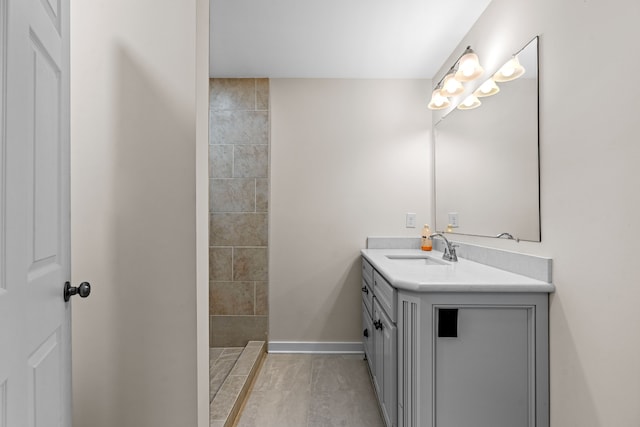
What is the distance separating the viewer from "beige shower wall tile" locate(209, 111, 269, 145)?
9.98ft

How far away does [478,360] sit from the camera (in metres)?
1.46

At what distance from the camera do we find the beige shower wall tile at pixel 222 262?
120 inches

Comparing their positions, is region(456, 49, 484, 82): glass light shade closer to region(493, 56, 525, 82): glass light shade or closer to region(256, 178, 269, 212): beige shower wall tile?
region(493, 56, 525, 82): glass light shade

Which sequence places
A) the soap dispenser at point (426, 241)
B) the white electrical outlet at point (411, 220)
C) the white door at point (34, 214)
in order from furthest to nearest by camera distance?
the white electrical outlet at point (411, 220) → the soap dispenser at point (426, 241) → the white door at point (34, 214)

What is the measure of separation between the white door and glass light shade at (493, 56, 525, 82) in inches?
70.0

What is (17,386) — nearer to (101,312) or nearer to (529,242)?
(101,312)

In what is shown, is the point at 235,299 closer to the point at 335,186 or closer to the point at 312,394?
the point at 312,394

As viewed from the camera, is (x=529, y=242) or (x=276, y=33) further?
(x=276, y=33)

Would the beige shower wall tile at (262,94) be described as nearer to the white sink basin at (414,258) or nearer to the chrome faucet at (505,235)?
the white sink basin at (414,258)

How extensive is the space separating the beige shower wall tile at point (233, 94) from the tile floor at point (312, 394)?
2.10m

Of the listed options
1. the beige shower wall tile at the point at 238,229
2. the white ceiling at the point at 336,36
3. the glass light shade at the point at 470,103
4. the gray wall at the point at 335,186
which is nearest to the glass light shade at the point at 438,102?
the glass light shade at the point at 470,103

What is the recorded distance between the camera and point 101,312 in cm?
133

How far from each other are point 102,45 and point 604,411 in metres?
2.11

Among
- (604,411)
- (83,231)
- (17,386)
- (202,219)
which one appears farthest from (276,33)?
(604,411)
